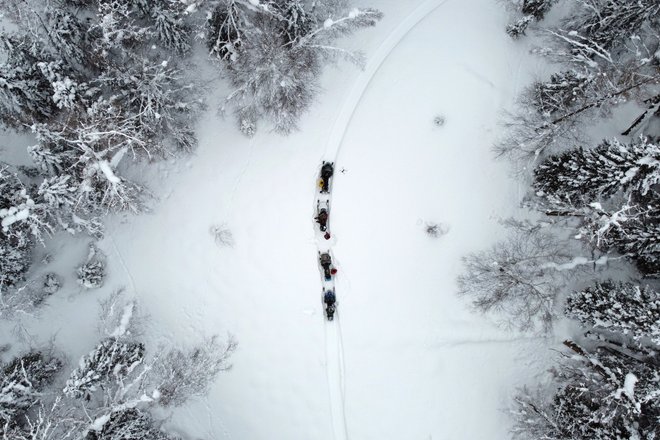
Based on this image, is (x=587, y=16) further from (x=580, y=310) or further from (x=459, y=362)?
(x=459, y=362)

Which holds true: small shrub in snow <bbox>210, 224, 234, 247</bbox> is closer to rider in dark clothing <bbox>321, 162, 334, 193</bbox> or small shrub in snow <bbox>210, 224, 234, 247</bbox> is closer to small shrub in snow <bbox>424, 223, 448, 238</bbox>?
rider in dark clothing <bbox>321, 162, 334, 193</bbox>

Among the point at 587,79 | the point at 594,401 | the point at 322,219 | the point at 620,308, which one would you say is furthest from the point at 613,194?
the point at 322,219

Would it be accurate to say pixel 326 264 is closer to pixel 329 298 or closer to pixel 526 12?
pixel 329 298

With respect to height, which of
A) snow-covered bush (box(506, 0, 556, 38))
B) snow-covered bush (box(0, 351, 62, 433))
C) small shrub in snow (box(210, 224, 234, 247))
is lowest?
snow-covered bush (box(0, 351, 62, 433))

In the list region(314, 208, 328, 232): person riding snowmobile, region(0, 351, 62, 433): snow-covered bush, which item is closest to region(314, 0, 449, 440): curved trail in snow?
region(314, 208, 328, 232): person riding snowmobile

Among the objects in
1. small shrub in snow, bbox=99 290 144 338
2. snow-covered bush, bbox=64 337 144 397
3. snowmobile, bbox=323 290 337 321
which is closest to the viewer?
snow-covered bush, bbox=64 337 144 397

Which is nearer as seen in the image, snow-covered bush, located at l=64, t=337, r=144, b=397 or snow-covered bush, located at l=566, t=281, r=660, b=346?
snow-covered bush, located at l=566, t=281, r=660, b=346
